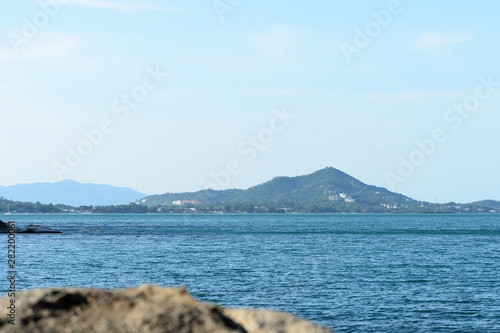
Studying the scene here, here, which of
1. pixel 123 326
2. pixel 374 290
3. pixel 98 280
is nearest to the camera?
pixel 123 326

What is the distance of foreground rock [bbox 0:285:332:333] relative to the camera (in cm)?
650

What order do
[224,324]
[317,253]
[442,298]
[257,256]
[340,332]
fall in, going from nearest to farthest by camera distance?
[224,324], [340,332], [442,298], [257,256], [317,253]

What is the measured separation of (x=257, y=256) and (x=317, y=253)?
991cm

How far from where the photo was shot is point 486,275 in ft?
182

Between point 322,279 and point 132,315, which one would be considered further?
point 322,279

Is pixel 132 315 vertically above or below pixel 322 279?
above

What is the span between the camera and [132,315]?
6602 millimetres

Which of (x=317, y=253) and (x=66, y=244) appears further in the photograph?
(x=66, y=244)

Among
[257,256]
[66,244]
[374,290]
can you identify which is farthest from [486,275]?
[66,244]

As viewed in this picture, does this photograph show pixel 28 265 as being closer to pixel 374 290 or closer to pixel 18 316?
pixel 374 290

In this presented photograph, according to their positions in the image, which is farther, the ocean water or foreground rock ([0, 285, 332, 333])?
the ocean water

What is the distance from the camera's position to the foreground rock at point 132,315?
650cm

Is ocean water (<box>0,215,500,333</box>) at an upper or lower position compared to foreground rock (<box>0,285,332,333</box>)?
lower

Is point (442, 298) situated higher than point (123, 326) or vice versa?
point (123, 326)
